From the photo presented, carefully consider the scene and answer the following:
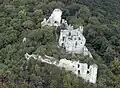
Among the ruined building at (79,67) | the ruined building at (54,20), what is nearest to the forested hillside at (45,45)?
the ruined building at (79,67)

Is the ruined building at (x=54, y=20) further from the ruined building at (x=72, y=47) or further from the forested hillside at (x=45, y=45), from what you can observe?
the forested hillside at (x=45, y=45)

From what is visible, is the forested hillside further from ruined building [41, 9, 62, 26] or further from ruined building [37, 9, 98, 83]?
→ ruined building [41, 9, 62, 26]

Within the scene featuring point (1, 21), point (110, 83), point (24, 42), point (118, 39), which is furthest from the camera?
point (118, 39)

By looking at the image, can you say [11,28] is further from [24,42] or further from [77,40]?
[77,40]

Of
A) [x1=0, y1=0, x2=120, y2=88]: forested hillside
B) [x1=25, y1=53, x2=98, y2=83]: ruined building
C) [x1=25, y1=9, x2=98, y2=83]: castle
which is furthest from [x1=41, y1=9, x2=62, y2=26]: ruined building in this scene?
[x1=25, y1=53, x2=98, y2=83]: ruined building

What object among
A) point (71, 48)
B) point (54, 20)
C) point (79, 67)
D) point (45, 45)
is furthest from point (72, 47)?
point (54, 20)

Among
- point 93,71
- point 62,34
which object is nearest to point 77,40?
point 62,34

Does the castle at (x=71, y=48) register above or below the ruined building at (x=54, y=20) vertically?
below

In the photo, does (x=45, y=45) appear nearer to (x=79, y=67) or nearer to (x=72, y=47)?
(x=72, y=47)
